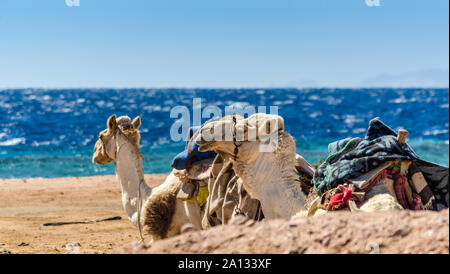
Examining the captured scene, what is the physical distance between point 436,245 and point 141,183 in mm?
4785

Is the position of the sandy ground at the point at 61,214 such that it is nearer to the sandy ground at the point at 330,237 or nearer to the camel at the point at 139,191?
the camel at the point at 139,191

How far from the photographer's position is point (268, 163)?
494cm

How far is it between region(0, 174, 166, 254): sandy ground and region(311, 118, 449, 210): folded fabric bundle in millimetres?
4380

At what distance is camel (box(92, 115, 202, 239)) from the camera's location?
6.79 metres

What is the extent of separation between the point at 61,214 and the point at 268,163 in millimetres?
8385

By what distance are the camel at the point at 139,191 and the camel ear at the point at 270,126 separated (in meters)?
2.02

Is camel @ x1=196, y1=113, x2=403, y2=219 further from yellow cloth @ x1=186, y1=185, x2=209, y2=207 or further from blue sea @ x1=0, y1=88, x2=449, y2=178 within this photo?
blue sea @ x1=0, y1=88, x2=449, y2=178

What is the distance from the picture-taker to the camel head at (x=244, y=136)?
4934 mm

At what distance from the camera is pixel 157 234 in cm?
680

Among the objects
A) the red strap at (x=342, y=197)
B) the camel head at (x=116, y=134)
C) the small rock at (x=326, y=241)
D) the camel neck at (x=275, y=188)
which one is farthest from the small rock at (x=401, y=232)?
the camel head at (x=116, y=134)

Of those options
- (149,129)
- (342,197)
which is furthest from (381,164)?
(149,129)

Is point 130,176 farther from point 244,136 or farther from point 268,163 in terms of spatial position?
point 268,163

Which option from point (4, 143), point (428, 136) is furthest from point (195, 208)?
point (428, 136)
